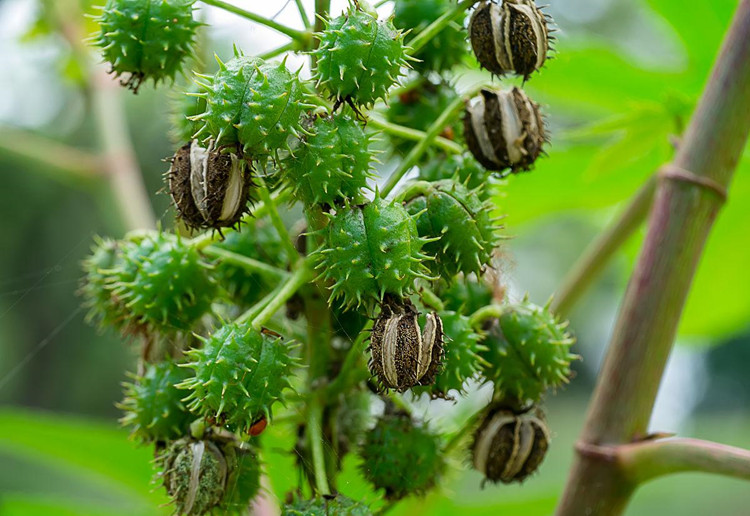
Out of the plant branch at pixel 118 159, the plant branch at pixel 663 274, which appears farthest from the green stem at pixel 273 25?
the plant branch at pixel 118 159

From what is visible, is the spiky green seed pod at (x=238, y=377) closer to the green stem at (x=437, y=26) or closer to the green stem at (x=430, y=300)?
the green stem at (x=430, y=300)

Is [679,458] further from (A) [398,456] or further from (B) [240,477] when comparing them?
(B) [240,477]

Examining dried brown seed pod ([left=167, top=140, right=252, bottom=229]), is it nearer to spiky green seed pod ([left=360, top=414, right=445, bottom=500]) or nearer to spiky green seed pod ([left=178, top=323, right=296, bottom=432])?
A: spiky green seed pod ([left=178, top=323, right=296, bottom=432])

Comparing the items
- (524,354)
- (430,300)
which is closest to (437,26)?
(430,300)

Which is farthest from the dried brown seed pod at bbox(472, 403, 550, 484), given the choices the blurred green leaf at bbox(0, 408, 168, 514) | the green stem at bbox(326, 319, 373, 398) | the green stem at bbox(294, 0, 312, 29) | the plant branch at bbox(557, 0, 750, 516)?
the blurred green leaf at bbox(0, 408, 168, 514)

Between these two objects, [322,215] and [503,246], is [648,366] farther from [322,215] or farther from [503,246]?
[322,215]

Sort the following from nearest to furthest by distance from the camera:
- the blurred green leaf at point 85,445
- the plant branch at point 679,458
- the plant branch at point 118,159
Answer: the plant branch at point 679,458 < the blurred green leaf at point 85,445 < the plant branch at point 118,159
